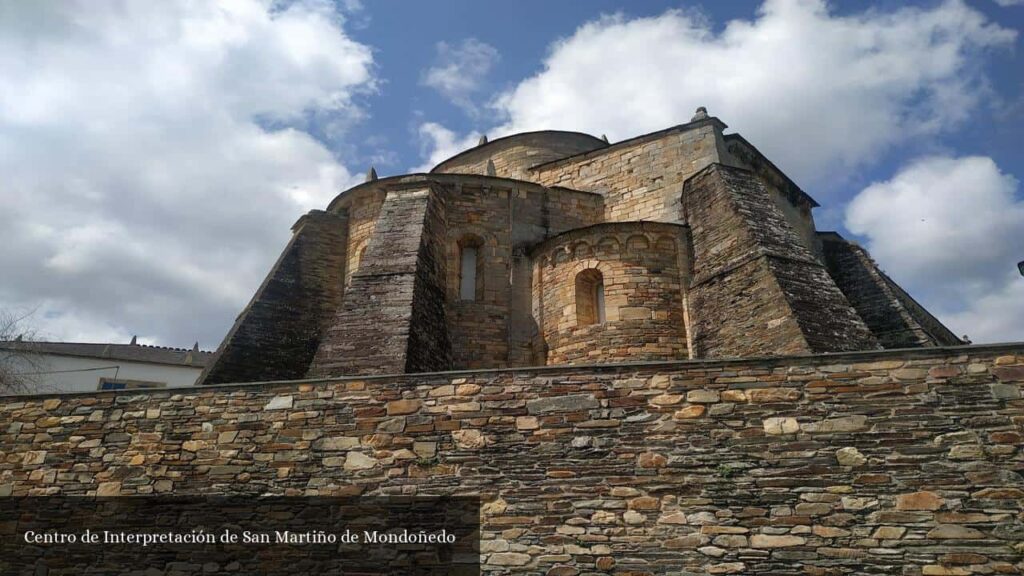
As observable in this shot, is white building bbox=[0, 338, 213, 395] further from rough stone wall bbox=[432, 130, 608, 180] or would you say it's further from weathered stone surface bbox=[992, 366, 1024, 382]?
weathered stone surface bbox=[992, 366, 1024, 382]

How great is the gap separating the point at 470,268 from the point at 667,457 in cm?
787

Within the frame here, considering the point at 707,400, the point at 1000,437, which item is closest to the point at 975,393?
the point at 1000,437

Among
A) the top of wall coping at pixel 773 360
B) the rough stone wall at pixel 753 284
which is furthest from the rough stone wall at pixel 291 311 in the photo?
the rough stone wall at pixel 753 284

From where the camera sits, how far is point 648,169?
1415 cm

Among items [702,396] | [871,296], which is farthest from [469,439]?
[871,296]

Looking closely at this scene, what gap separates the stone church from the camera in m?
9.52

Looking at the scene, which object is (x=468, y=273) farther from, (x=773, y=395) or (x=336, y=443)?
(x=773, y=395)

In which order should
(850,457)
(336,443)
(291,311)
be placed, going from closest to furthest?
1. (850,457)
2. (336,443)
3. (291,311)

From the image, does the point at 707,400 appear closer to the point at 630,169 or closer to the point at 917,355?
the point at 917,355

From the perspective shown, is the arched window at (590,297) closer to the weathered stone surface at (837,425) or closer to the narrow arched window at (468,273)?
the narrow arched window at (468,273)

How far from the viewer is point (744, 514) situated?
591 centimetres

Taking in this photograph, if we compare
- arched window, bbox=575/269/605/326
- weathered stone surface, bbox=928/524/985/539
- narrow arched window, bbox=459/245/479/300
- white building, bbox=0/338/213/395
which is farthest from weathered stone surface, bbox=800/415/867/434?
white building, bbox=0/338/213/395

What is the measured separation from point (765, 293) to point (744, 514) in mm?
4215

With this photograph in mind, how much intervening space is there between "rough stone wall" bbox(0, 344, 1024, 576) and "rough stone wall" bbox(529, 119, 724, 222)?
7.10 m
